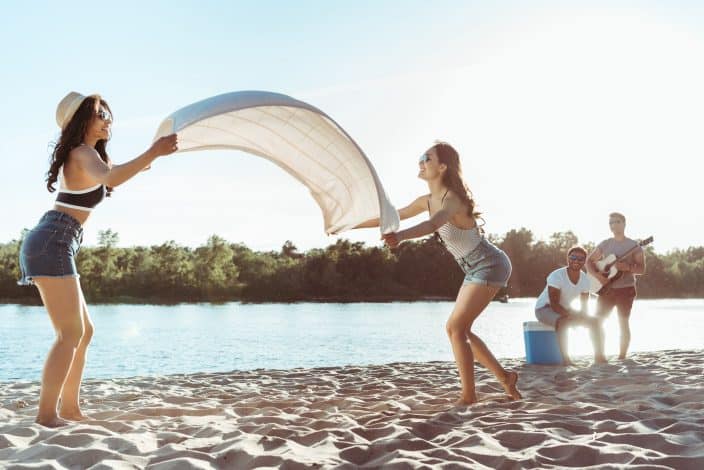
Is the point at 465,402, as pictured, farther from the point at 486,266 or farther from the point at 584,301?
the point at 584,301

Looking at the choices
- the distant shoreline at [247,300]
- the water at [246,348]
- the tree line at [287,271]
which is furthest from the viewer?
the tree line at [287,271]

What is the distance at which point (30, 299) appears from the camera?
183ft

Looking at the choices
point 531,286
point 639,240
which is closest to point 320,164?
point 639,240

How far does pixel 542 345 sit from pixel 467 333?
2928mm

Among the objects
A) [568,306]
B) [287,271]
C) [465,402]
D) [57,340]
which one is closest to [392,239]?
[465,402]

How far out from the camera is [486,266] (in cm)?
425

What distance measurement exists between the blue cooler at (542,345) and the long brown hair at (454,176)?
9.97 feet

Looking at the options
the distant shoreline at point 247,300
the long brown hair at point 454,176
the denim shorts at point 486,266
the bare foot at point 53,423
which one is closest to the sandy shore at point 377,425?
the bare foot at point 53,423

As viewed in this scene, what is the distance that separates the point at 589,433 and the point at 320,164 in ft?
8.58

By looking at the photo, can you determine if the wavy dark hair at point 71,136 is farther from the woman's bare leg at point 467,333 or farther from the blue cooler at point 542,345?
the blue cooler at point 542,345

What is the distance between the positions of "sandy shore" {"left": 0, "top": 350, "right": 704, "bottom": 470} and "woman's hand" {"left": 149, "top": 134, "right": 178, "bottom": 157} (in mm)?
1440

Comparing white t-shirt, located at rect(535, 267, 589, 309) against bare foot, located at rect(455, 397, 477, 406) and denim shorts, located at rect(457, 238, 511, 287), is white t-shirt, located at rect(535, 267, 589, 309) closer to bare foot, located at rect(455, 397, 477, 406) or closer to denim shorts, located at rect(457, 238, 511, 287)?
denim shorts, located at rect(457, 238, 511, 287)

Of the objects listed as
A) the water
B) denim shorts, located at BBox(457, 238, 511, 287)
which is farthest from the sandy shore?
the water

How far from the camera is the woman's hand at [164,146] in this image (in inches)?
135
